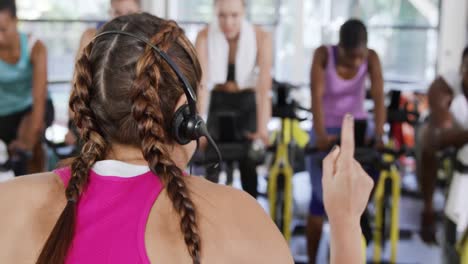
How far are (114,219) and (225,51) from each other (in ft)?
8.53

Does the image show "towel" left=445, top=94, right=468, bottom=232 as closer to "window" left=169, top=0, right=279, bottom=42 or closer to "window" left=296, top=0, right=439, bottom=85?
"window" left=296, top=0, right=439, bottom=85

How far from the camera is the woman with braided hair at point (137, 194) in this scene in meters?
0.93

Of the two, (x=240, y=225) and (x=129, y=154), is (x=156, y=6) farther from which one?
(x=240, y=225)

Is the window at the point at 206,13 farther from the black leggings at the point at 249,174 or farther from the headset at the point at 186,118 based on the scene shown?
the headset at the point at 186,118

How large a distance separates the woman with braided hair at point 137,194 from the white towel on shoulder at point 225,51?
7.96ft

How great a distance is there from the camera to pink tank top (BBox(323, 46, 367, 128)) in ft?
10.5

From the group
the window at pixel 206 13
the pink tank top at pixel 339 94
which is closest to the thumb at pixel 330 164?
the pink tank top at pixel 339 94

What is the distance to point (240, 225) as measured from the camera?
0.95m

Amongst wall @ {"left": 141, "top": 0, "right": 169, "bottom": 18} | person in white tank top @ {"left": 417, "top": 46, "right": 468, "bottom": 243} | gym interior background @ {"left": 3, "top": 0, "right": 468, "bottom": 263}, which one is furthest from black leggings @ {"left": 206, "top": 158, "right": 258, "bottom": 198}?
wall @ {"left": 141, "top": 0, "right": 169, "bottom": 18}

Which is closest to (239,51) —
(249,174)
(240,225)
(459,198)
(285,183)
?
(249,174)

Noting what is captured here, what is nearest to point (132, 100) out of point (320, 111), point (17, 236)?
point (17, 236)

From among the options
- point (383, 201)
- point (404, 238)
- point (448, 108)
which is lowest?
point (404, 238)

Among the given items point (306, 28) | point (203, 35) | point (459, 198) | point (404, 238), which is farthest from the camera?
point (306, 28)

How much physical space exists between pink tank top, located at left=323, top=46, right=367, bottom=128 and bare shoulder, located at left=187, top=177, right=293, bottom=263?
227 centimetres
